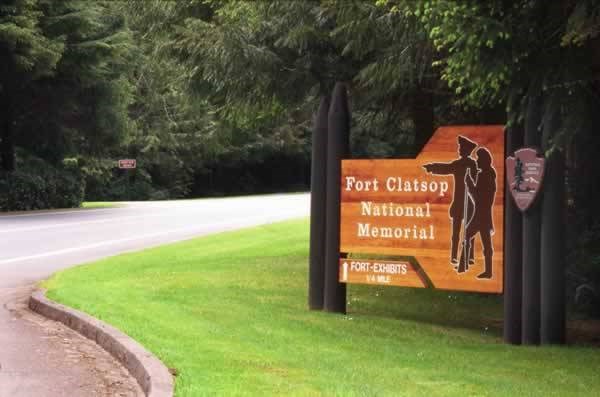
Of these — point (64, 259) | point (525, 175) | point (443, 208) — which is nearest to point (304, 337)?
point (443, 208)

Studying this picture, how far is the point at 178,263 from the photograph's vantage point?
52.3 feet

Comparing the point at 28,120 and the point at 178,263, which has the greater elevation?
the point at 28,120

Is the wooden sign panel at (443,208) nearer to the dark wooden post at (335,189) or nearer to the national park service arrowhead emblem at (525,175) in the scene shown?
the dark wooden post at (335,189)

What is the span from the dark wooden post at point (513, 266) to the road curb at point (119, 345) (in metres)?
3.97

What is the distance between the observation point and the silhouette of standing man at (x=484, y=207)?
9555mm

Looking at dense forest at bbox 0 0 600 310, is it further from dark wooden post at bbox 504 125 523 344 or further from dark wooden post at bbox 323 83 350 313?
dark wooden post at bbox 323 83 350 313

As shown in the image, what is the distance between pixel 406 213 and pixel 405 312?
6.48 ft

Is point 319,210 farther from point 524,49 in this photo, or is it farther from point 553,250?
point 524,49

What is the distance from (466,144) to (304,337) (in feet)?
9.47

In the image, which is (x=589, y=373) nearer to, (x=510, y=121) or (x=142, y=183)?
(x=510, y=121)

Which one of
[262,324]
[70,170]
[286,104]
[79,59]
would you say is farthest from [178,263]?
[70,170]

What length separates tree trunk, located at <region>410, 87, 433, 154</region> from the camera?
13430 millimetres

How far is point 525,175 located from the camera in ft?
29.5

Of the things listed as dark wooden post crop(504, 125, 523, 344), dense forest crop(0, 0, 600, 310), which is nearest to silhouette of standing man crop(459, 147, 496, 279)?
dark wooden post crop(504, 125, 523, 344)
